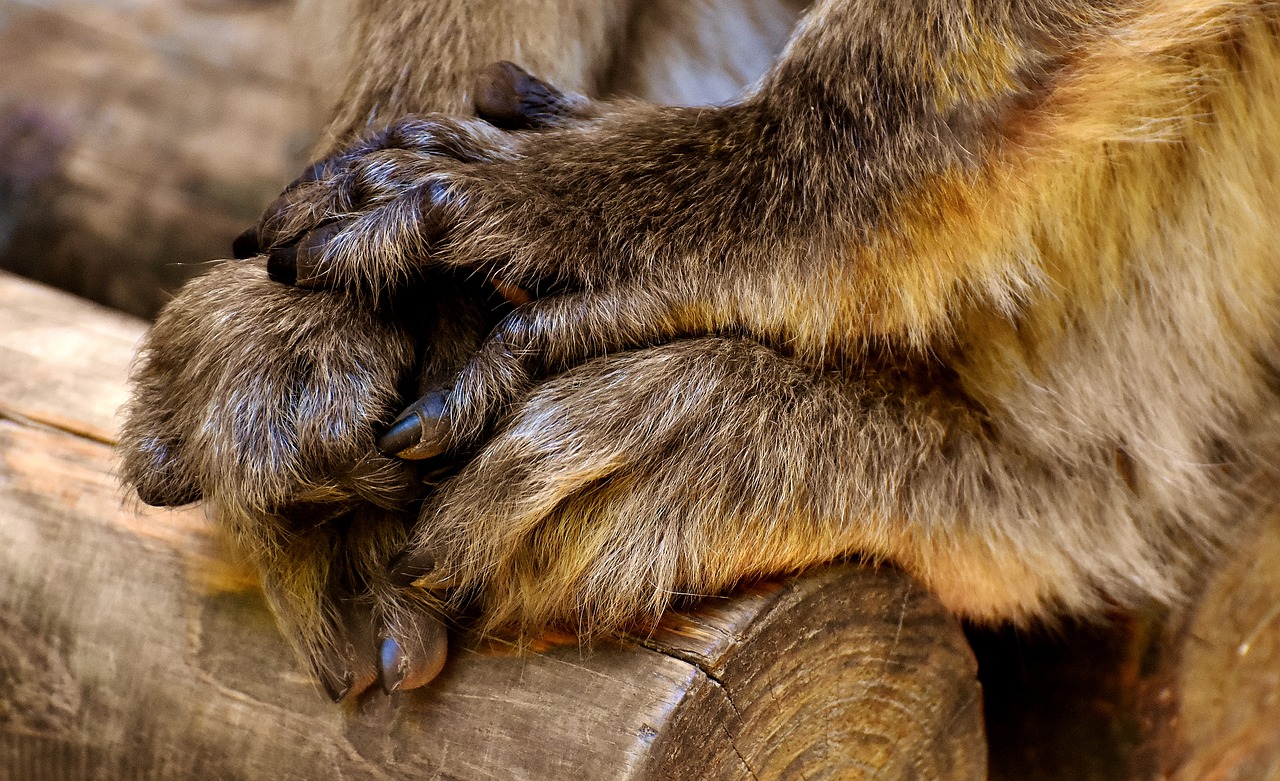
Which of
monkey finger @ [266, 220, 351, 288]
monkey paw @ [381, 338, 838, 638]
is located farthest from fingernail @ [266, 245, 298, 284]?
monkey paw @ [381, 338, 838, 638]

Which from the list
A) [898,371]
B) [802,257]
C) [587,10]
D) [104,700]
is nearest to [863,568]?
[898,371]

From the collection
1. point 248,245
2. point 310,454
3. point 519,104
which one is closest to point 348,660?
point 310,454

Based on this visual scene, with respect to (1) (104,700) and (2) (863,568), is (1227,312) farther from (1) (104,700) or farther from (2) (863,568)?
(1) (104,700)

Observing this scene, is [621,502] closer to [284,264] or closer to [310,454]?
[310,454]

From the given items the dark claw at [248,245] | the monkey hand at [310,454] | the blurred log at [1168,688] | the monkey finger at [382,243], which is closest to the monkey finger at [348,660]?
the monkey hand at [310,454]

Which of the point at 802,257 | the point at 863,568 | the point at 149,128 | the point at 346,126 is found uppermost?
the point at 802,257

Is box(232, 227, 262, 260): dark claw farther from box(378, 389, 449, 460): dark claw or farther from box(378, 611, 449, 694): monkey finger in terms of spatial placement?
box(378, 611, 449, 694): monkey finger
